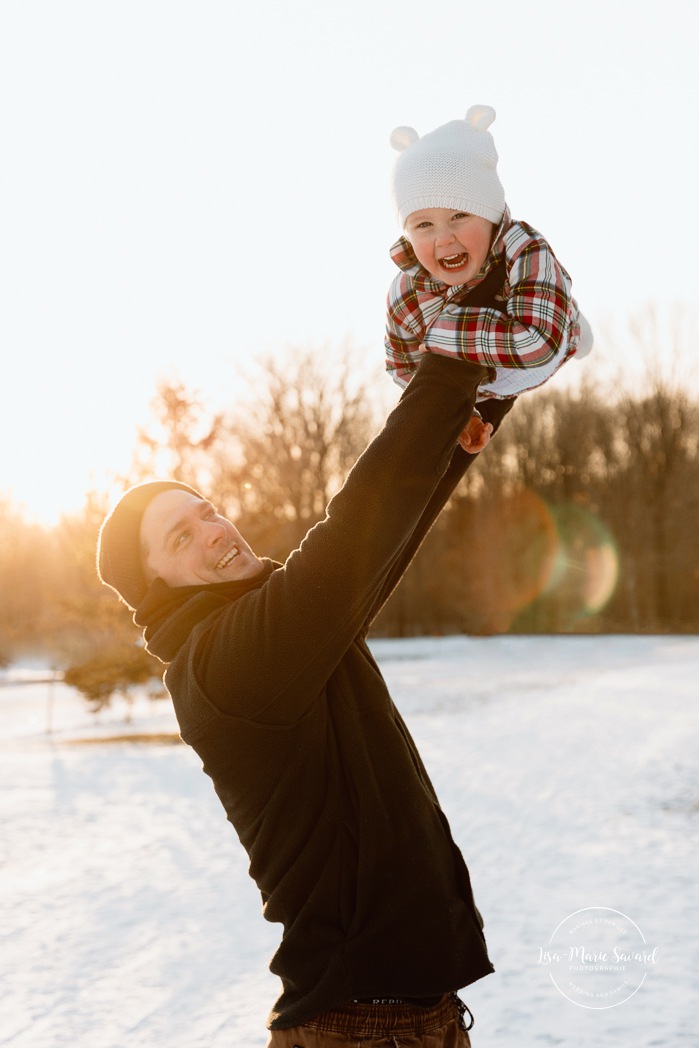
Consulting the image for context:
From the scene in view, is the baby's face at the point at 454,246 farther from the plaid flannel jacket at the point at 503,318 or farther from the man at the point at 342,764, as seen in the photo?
the man at the point at 342,764

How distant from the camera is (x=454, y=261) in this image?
1992mm

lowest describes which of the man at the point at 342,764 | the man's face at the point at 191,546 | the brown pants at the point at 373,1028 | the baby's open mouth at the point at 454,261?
the brown pants at the point at 373,1028

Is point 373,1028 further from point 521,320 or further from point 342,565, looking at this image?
point 521,320

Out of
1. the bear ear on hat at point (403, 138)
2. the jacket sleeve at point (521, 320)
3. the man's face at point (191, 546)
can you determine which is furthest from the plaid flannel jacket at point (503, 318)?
the man's face at point (191, 546)

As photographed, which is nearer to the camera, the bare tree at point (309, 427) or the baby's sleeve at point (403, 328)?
the baby's sleeve at point (403, 328)

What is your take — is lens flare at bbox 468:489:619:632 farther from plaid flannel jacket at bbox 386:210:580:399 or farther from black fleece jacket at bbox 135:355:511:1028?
black fleece jacket at bbox 135:355:511:1028

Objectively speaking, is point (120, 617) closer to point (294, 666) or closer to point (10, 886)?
point (10, 886)

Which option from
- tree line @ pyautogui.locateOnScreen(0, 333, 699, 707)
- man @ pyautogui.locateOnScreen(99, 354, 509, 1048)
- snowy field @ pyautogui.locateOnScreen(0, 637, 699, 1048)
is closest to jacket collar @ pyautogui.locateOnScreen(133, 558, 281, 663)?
man @ pyautogui.locateOnScreen(99, 354, 509, 1048)

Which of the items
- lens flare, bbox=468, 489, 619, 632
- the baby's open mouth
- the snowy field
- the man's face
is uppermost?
the baby's open mouth

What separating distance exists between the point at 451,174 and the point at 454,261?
198mm

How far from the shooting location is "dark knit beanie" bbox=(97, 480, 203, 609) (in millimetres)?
1978

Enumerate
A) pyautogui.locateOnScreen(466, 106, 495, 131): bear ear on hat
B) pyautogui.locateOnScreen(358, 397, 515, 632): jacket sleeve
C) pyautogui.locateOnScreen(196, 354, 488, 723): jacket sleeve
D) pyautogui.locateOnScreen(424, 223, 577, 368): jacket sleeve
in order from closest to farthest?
pyautogui.locateOnScreen(196, 354, 488, 723): jacket sleeve
pyautogui.locateOnScreen(424, 223, 577, 368): jacket sleeve
pyautogui.locateOnScreen(358, 397, 515, 632): jacket sleeve
pyautogui.locateOnScreen(466, 106, 495, 131): bear ear on hat

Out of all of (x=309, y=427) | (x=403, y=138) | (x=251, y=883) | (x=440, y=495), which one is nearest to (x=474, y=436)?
(x=440, y=495)

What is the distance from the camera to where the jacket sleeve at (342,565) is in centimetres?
155
